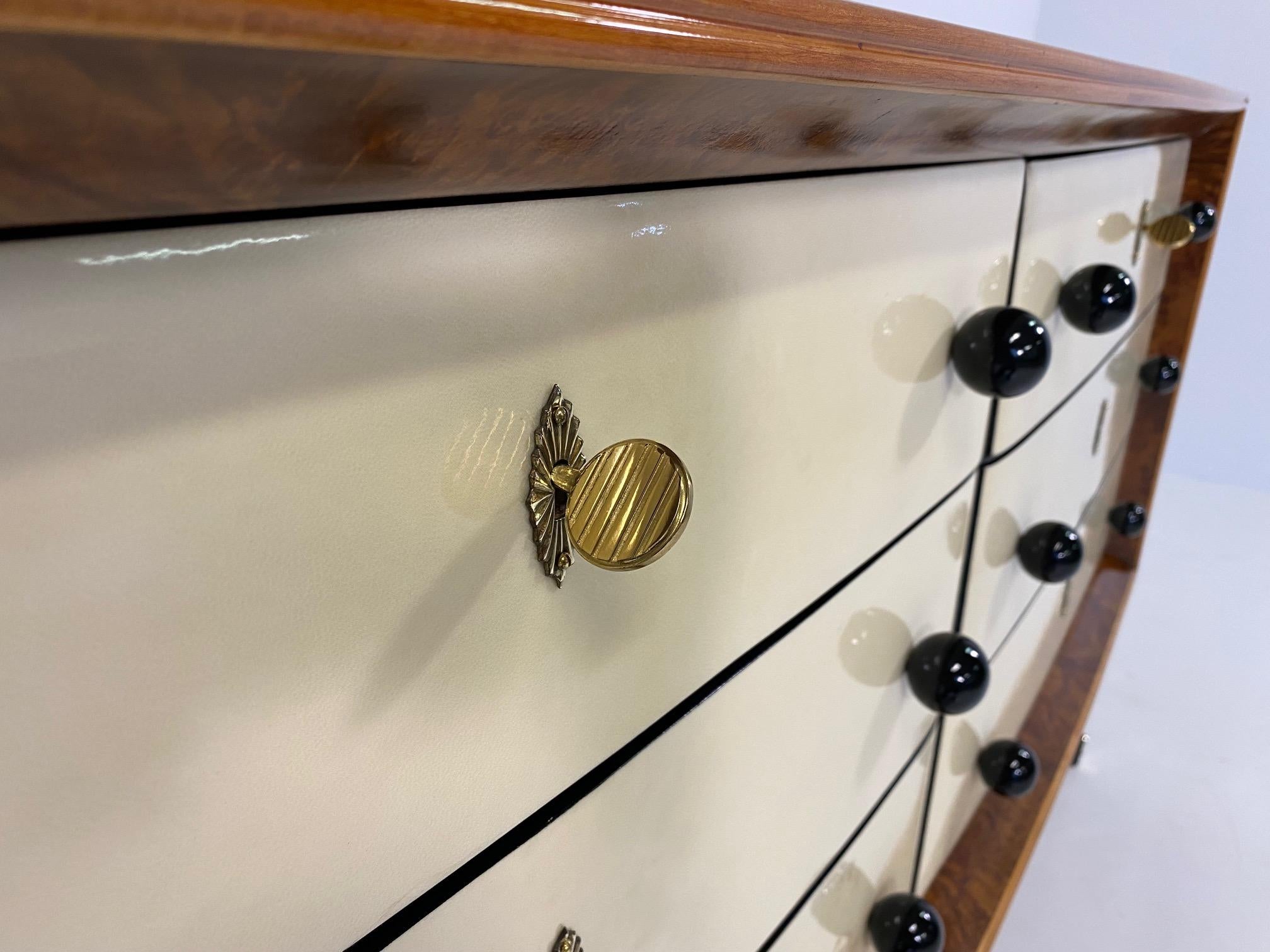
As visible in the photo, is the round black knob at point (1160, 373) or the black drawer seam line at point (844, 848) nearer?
the black drawer seam line at point (844, 848)

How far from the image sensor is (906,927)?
0.48 metres

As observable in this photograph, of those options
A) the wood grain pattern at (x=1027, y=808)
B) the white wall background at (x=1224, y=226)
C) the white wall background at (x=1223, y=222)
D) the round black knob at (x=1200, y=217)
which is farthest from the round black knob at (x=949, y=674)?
the white wall background at (x=1224, y=226)

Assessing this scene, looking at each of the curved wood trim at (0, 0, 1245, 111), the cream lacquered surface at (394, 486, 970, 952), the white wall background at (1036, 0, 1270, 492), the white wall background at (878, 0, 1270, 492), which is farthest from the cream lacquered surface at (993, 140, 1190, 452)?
the white wall background at (1036, 0, 1270, 492)

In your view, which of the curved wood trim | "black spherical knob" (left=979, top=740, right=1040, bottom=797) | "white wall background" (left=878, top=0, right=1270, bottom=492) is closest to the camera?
the curved wood trim

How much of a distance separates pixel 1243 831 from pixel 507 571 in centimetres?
124

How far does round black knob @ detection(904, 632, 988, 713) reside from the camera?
16.5 inches

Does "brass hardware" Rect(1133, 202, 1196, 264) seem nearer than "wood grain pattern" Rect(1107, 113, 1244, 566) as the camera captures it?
Yes

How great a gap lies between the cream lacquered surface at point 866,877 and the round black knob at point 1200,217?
558 mm

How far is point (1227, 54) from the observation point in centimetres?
200

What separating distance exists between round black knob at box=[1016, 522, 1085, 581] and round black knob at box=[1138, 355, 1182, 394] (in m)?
0.49

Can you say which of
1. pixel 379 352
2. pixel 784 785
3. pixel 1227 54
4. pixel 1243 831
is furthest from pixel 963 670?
pixel 1227 54

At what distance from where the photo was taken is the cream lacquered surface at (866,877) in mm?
429

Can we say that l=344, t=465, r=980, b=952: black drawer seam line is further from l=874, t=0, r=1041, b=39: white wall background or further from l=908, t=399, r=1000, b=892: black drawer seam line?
l=874, t=0, r=1041, b=39: white wall background

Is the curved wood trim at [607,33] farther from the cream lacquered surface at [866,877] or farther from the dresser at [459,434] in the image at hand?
the cream lacquered surface at [866,877]
